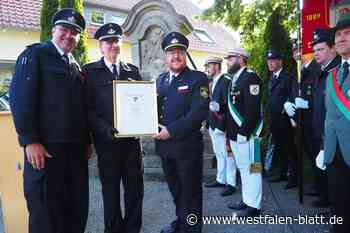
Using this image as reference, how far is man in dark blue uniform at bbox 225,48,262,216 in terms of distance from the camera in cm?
455

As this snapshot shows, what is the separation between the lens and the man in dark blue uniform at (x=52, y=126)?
3.17m

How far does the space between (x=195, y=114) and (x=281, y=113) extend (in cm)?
282

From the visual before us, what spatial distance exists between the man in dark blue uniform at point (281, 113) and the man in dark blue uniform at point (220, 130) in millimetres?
871

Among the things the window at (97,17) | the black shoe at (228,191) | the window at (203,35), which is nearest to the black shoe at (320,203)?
the black shoe at (228,191)

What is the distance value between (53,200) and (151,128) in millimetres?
1061

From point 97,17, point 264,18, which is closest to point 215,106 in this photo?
point 264,18

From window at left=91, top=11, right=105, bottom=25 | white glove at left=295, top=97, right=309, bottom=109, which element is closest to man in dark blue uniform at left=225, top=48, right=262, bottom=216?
white glove at left=295, top=97, right=309, bottom=109

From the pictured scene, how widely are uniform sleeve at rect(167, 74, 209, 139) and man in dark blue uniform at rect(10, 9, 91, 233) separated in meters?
0.84

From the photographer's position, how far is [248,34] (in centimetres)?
948

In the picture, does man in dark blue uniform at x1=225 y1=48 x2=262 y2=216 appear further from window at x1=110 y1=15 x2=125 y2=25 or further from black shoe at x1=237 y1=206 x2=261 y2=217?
window at x1=110 y1=15 x2=125 y2=25

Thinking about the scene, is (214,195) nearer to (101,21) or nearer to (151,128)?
(151,128)

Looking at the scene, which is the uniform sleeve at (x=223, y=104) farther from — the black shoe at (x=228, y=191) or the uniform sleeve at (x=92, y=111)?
the uniform sleeve at (x=92, y=111)

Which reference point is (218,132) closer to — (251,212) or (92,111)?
(251,212)

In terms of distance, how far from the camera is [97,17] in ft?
61.0
